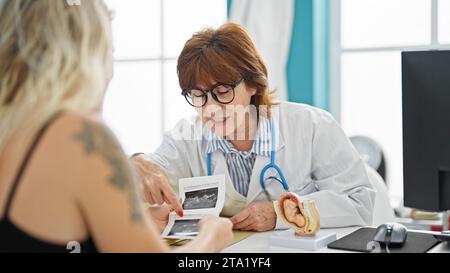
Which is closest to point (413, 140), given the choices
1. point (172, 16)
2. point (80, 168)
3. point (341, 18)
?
point (80, 168)

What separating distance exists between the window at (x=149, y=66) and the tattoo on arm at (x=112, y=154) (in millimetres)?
2509

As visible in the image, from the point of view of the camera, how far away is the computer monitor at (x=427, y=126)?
1.21 meters

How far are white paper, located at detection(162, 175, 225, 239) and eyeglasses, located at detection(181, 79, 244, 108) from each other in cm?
28

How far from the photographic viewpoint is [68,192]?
86 centimetres

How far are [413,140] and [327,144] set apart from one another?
48 cm

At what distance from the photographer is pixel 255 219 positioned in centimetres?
152

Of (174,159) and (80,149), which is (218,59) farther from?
(80,149)

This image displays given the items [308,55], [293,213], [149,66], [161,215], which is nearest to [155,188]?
[161,215]

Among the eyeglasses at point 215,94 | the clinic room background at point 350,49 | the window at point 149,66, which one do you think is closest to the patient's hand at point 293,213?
the eyeglasses at point 215,94

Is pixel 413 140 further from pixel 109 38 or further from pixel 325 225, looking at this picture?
pixel 109 38

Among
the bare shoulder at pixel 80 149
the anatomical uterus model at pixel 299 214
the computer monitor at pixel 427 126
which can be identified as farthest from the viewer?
the anatomical uterus model at pixel 299 214

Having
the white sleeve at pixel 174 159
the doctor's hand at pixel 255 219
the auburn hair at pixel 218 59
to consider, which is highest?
the auburn hair at pixel 218 59

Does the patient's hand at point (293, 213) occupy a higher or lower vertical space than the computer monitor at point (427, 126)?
lower

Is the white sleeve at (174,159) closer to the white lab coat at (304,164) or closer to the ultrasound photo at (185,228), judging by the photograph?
the white lab coat at (304,164)
